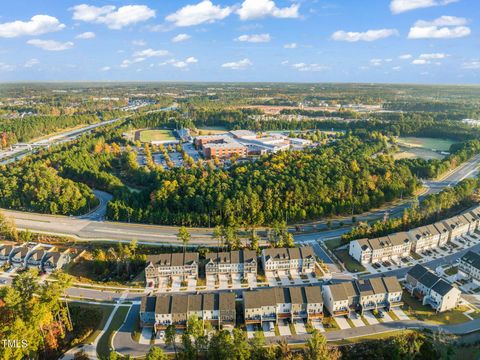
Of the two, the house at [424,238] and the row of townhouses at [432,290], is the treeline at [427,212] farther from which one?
the row of townhouses at [432,290]

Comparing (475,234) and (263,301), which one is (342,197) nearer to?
(475,234)

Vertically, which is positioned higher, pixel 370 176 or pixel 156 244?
pixel 370 176

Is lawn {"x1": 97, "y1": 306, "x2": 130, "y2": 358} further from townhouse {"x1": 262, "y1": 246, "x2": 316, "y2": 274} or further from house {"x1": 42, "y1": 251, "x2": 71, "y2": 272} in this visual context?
townhouse {"x1": 262, "y1": 246, "x2": 316, "y2": 274}

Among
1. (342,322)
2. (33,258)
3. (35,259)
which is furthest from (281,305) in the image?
(33,258)

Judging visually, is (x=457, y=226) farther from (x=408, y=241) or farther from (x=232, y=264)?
(x=232, y=264)

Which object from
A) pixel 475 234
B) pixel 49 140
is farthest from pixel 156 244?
pixel 49 140

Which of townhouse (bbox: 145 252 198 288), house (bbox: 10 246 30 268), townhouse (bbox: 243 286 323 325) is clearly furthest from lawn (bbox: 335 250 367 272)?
house (bbox: 10 246 30 268)

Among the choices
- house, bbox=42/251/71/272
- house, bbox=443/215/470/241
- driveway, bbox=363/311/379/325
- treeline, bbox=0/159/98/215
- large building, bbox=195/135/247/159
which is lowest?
driveway, bbox=363/311/379/325
